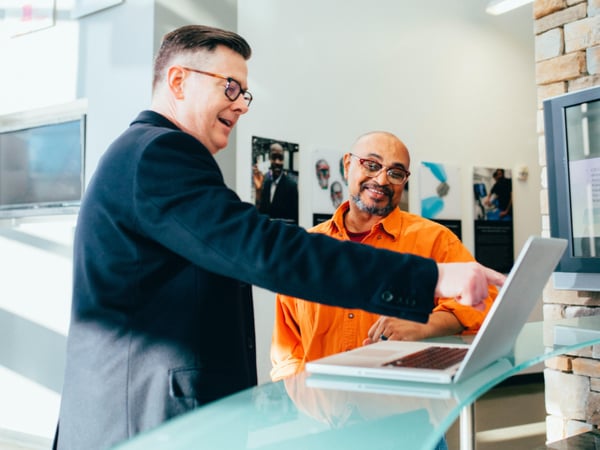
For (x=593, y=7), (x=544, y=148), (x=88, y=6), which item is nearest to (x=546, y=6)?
(x=593, y=7)

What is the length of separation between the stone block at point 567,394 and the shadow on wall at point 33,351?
2950 millimetres

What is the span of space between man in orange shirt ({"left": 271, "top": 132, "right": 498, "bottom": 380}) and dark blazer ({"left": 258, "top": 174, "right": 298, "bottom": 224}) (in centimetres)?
217

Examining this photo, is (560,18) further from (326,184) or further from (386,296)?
(326,184)

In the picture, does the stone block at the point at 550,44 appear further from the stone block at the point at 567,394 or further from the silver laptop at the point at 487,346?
the silver laptop at the point at 487,346

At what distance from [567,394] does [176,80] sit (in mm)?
2177

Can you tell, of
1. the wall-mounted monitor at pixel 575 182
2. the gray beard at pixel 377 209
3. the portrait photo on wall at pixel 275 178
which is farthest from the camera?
the portrait photo on wall at pixel 275 178

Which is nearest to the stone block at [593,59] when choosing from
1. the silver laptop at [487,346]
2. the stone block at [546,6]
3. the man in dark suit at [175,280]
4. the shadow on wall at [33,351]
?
the stone block at [546,6]

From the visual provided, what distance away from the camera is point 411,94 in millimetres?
5688

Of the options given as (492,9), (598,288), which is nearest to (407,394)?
(598,288)

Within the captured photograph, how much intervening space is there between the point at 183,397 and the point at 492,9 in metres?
5.45

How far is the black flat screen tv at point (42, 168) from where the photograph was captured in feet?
13.9

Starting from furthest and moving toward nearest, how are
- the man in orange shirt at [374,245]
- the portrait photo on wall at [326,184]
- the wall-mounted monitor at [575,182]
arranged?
the portrait photo on wall at [326,184], the wall-mounted monitor at [575,182], the man in orange shirt at [374,245]

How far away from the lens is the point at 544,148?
2785 mm

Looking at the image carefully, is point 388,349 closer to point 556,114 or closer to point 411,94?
point 556,114
